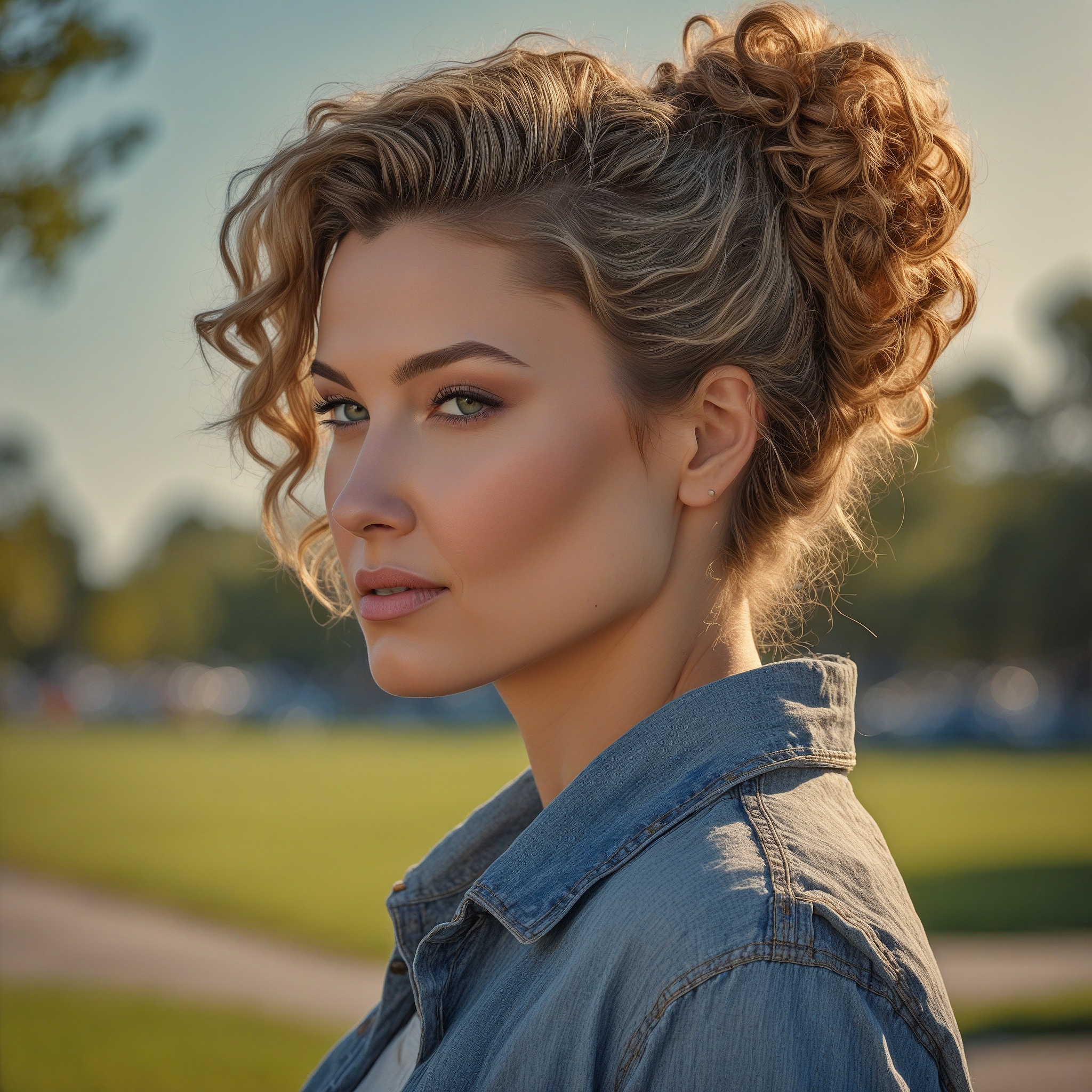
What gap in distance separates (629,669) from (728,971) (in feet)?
2.44

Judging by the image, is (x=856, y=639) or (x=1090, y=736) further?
(x=856, y=639)

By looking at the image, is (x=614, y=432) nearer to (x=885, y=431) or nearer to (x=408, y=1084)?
(x=885, y=431)

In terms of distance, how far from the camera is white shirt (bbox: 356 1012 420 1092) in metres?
2.12

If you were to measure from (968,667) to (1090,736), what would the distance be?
15090mm

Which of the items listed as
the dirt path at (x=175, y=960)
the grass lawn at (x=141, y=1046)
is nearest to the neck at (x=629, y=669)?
the grass lawn at (x=141, y=1046)

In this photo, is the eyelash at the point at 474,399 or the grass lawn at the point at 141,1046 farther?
the grass lawn at the point at 141,1046

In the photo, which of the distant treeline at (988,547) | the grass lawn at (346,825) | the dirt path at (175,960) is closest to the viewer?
the dirt path at (175,960)

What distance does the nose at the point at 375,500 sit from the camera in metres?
1.98

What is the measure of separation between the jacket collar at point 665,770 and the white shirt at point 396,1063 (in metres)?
0.47

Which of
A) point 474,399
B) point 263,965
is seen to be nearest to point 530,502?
point 474,399

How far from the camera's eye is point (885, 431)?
249cm

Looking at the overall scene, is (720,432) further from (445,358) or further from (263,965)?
(263,965)

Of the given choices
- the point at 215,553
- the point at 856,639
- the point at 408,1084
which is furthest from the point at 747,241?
the point at 215,553

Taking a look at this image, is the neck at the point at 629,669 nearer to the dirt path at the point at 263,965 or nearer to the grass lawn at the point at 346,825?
the dirt path at the point at 263,965
